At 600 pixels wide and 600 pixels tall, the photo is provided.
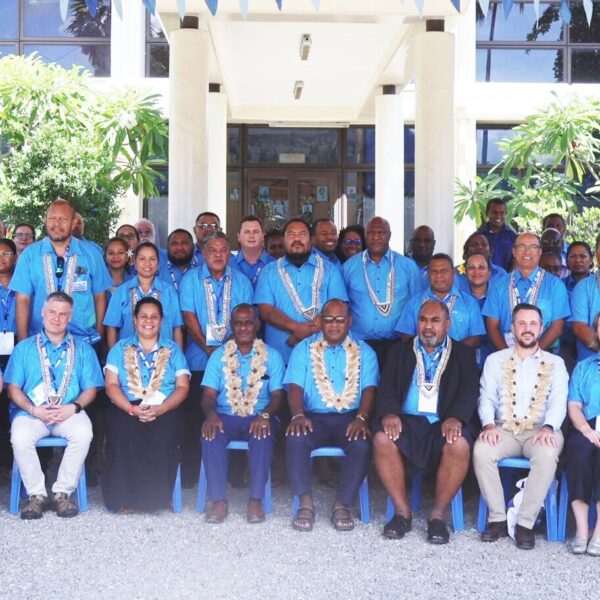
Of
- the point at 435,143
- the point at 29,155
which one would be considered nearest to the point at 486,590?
the point at 435,143

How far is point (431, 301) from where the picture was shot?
5.63m

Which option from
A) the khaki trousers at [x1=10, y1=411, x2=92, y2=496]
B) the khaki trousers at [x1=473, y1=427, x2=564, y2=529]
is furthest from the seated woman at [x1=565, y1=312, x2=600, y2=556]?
the khaki trousers at [x1=10, y1=411, x2=92, y2=496]

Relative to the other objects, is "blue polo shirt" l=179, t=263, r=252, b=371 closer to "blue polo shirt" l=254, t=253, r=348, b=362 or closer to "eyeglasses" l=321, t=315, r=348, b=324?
"blue polo shirt" l=254, t=253, r=348, b=362

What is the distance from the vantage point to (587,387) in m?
5.38

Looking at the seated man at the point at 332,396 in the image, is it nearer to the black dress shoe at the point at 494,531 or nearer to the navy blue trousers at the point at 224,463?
the navy blue trousers at the point at 224,463

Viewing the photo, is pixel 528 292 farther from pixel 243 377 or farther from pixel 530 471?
pixel 243 377

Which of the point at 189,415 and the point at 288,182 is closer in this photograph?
the point at 189,415

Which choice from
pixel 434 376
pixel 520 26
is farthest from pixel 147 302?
pixel 520 26

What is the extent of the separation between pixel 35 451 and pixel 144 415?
0.68 m

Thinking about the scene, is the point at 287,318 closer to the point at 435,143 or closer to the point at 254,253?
the point at 254,253

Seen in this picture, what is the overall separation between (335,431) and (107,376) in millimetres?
1470

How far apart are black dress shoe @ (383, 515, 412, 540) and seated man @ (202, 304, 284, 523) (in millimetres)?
808

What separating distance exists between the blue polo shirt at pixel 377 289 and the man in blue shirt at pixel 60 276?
1.76m

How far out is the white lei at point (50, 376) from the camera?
5719 millimetres
